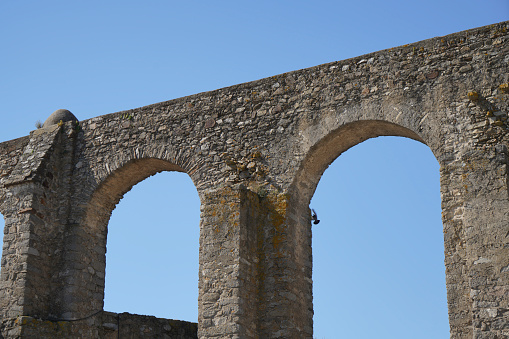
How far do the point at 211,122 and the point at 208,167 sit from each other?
732 millimetres

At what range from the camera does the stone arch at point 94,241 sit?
11.5m

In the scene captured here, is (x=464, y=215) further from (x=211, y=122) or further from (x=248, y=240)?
(x=211, y=122)

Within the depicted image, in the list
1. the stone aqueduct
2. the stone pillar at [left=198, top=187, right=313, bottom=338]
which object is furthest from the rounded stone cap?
the stone pillar at [left=198, top=187, right=313, bottom=338]

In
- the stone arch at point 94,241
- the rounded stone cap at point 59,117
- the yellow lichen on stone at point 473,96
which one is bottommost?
the stone arch at point 94,241

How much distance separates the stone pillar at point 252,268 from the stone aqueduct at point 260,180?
21 mm

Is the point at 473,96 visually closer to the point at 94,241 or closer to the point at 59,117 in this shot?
the point at 94,241

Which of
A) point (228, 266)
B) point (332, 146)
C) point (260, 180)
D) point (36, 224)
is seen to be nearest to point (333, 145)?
point (332, 146)

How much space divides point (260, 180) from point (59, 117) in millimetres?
4241

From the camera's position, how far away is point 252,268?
33.6 feet

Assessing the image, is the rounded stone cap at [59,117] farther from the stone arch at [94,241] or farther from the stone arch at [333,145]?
the stone arch at [333,145]

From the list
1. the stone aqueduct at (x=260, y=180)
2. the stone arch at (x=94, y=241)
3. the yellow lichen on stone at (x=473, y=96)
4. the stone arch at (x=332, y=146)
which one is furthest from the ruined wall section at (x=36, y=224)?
the yellow lichen on stone at (x=473, y=96)

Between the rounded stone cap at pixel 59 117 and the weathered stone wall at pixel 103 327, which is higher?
the rounded stone cap at pixel 59 117

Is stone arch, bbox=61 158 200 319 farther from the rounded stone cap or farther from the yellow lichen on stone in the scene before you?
the yellow lichen on stone

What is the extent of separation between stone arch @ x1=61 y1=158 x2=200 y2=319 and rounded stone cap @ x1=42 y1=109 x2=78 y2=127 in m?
1.69
